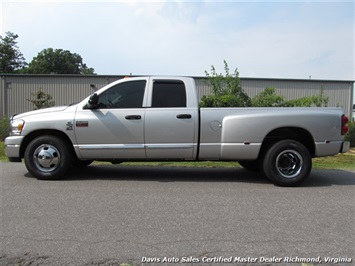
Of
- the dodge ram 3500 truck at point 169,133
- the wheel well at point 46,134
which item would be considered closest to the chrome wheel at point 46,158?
the dodge ram 3500 truck at point 169,133

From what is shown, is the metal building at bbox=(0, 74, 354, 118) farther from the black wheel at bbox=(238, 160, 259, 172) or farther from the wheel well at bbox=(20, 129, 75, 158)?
the wheel well at bbox=(20, 129, 75, 158)

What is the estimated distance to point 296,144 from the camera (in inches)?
263

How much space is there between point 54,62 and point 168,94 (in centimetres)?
8585

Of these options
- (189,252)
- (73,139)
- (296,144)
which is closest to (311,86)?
(296,144)

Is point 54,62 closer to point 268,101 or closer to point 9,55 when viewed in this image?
point 9,55

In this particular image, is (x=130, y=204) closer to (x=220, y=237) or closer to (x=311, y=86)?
(x=220, y=237)

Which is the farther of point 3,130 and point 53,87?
point 53,87

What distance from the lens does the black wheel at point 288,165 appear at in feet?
21.7

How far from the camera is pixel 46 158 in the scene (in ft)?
22.1

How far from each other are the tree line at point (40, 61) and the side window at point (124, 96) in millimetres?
67936

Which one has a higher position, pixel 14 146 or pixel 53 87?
pixel 53 87

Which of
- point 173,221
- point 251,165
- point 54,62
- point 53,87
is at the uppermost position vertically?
point 54,62

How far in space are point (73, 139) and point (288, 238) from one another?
4.39 metres

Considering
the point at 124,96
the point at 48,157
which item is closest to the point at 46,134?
the point at 48,157
